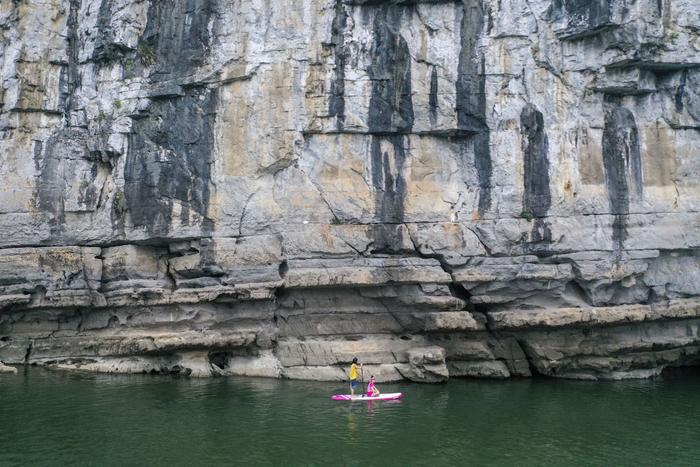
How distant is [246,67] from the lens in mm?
21531

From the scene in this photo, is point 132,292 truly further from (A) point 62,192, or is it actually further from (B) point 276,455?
(B) point 276,455

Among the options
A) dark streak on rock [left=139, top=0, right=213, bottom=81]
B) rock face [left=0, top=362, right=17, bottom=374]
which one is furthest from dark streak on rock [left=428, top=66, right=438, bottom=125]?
rock face [left=0, top=362, right=17, bottom=374]

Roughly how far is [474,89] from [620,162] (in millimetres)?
5194

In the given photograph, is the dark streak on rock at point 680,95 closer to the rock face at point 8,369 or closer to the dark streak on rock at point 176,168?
the dark streak on rock at point 176,168

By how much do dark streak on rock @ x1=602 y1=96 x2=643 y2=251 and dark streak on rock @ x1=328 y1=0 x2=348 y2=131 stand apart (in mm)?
8463

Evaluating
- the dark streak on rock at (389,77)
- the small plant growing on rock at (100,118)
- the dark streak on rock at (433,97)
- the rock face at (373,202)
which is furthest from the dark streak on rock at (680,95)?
the small plant growing on rock at (100,118)

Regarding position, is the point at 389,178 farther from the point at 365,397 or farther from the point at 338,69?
the point at 365,397

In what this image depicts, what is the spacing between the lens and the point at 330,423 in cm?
1609

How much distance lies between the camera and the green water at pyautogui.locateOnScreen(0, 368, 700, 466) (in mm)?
13914

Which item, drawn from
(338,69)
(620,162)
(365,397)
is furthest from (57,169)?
(620,162)

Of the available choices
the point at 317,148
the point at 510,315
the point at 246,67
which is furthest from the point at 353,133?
the point at 510,315

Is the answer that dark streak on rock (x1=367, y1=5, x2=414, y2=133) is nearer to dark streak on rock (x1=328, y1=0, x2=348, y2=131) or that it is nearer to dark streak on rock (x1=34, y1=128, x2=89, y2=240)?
dark streak on rock (x1=328, y1=0, x2=348, y2=131)

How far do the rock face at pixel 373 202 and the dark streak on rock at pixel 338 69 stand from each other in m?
0.07

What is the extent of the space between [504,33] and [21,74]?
15892 millimetres
